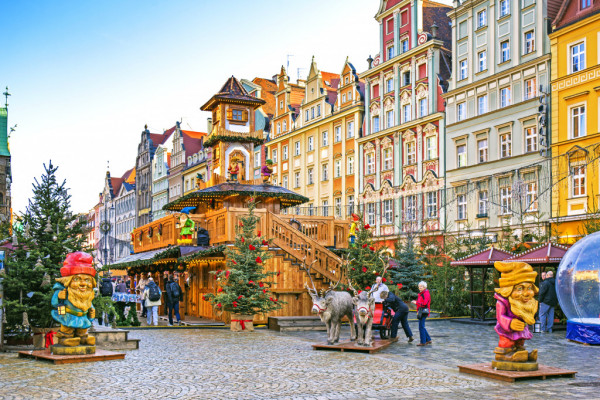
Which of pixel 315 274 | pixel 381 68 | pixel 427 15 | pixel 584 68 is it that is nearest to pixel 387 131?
pixel 381 68

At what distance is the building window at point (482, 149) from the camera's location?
3941 centimetres

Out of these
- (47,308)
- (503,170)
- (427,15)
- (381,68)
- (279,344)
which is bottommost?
(279,344)

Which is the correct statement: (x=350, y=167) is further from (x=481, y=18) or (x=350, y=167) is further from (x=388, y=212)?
(x=481, y=18)

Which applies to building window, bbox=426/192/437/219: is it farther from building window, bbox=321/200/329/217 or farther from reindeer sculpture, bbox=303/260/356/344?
reindeer sculpture, bbox=303/260/356/344

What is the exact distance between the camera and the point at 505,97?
38.2 meters

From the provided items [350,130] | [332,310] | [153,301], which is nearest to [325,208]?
[350,130]

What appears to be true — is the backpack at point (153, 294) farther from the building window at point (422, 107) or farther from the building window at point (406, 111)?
the building window at point (406, 111)

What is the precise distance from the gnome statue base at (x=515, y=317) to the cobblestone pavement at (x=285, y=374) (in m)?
0.60

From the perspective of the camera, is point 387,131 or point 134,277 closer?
Answer: point 134,277

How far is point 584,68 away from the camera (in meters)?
33.6

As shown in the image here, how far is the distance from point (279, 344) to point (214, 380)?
5696mm

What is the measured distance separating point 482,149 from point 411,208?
6.45 m

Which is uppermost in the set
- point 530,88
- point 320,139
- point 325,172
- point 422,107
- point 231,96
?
point 422,107

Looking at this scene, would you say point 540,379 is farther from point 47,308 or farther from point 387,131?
point 387,131
